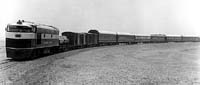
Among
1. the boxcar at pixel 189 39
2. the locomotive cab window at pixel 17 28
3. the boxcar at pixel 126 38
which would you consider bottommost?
the boxcar at pixel 189 39

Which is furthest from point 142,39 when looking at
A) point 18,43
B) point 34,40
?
point 18,43

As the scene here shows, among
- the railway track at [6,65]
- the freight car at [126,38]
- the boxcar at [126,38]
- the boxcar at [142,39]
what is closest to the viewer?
the railway track at [6,65]

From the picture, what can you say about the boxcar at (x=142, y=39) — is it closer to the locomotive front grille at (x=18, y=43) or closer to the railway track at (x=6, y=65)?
the locomotive front grille at (x=18, y=43)

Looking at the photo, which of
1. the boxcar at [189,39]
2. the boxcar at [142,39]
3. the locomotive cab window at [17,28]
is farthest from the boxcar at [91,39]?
the boxcar at [189,39]

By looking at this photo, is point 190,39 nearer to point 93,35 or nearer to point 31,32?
point 93,35

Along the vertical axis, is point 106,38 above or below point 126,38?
above

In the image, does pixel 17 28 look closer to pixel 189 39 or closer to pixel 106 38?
pixel 106 38

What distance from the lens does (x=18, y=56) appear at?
16.5 meters

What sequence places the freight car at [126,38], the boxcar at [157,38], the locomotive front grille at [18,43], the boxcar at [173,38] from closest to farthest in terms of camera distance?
the locomotive front grille at [18,43], the freight car at [126,38], the boxcar at [157,38], the boxcar at [173,38]

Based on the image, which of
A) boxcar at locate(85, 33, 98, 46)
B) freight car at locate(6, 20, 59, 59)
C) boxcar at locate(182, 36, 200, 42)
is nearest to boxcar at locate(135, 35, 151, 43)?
boxcar at locate(85, 33, 98, 46)

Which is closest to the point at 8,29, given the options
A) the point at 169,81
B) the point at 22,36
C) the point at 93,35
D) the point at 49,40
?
the point at 22,36

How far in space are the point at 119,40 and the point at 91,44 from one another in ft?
44.8

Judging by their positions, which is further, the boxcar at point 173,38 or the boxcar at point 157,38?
the boxcar at point 173,38

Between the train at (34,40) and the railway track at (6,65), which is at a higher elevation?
the train at (34,40)
